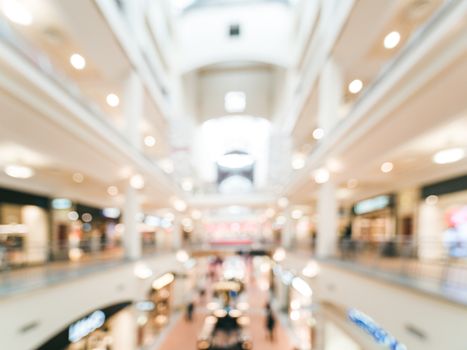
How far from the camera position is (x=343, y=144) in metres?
7.22

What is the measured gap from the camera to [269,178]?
19.8 metres

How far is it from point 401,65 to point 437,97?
2.42 feet

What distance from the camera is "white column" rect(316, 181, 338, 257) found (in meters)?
8.40

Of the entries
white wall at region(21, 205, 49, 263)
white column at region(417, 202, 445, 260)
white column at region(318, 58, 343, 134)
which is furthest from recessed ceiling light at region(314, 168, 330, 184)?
white wall at region(21, 205, 49, 263)

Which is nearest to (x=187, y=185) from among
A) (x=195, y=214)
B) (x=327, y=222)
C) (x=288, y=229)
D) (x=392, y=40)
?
(x=195, y=214)

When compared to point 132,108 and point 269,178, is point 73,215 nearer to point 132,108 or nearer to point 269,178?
point 132,108

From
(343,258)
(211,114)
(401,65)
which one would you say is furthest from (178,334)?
(211,114)

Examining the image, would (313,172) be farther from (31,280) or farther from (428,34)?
(31,280)

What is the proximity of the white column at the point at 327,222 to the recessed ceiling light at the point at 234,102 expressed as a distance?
18.7m

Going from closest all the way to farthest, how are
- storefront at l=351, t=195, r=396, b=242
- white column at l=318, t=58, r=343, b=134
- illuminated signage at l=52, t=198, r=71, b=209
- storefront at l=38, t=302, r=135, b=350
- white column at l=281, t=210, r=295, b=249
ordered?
storefront at l=38, t=302, r=135, b=350 → white column at l=318, t=58, r=343, b=134 → illuminated signage at l=52, t=198, r=71, b=209 → storefront at l=351, t=195, r=396, b=242 → white column at l=281, t=210, r=295, b=249

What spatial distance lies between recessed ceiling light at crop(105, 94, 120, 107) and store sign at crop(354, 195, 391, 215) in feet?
37.3

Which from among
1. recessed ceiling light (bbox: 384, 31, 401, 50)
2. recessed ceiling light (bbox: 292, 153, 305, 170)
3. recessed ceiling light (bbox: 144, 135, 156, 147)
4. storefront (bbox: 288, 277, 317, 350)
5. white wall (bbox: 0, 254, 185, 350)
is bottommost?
storefront (bbox: 288, 277, 317, 350)

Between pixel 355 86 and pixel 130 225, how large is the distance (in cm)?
889

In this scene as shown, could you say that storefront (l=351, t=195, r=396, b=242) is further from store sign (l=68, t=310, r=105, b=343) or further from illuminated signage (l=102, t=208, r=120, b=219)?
illuminated signage (l=102, t=208, r=120, b=219)
